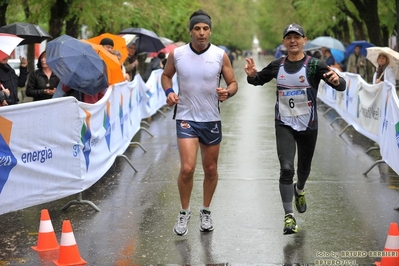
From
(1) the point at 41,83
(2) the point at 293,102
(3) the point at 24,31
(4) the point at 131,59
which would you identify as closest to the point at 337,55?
(4) the point at 131,59

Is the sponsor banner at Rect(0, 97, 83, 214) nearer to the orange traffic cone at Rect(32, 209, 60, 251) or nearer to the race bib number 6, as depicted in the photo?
the orange traffic cone at Rect(32, 209, 60, 251)

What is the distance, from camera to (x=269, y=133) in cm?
1639

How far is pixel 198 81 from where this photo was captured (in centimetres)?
705

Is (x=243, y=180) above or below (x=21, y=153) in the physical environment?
below

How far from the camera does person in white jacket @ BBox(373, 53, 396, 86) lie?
13.1m

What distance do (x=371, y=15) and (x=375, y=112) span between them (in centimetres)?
1005

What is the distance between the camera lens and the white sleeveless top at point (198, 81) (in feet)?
23.1

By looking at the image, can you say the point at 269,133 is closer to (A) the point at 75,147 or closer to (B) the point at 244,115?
(B) the point at 244,115

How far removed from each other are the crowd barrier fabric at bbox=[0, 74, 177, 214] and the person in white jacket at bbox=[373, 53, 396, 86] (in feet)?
17.3

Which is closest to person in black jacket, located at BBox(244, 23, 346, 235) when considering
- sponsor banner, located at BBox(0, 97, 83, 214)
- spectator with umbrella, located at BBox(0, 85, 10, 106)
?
sponsor banner, located at BBox(0, 97, 83, 214)

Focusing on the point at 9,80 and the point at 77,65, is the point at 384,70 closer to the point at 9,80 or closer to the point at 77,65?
the point at 77,65

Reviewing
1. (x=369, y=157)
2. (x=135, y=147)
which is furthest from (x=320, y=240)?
(x=135, y=147)

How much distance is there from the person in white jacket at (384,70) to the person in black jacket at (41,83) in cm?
565

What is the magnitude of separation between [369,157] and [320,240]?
20.0 ft
